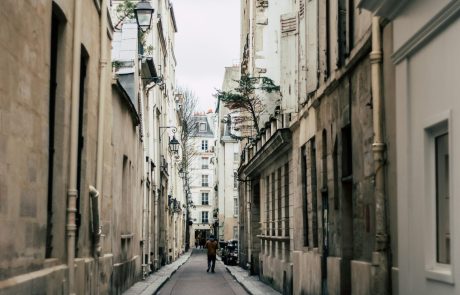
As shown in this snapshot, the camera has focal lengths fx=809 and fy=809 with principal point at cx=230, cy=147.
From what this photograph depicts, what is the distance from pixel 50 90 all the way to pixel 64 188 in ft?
4.39

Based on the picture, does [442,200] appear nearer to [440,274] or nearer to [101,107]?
[440,274]

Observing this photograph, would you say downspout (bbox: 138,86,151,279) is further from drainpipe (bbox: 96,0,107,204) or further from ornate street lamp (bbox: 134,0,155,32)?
drainpipe (bbox: 96,0,107,204)

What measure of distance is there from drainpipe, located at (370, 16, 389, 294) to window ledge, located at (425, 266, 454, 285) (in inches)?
73.8

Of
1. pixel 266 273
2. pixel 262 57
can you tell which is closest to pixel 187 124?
pixel 262 57

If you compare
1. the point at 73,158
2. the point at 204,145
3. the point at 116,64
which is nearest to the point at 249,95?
the point at 116,64

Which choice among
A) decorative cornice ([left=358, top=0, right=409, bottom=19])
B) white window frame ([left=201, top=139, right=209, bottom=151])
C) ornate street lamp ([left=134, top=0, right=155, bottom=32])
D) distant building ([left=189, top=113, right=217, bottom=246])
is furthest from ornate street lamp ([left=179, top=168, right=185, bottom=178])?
decorative cornice ([left=358, top=0, right=409, bottom=19])

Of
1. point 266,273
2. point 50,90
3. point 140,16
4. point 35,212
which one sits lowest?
point 266,273

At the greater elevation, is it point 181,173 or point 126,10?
point 126,10

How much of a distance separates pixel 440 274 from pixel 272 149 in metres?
16.1

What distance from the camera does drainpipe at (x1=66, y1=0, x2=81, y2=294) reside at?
11.0m

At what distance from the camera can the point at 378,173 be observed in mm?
10391

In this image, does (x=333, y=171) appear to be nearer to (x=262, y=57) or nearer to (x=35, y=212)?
(x=35, y=212)

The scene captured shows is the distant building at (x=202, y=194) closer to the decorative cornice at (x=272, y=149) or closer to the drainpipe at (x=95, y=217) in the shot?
the decorative cornice at (x=272, y=149)

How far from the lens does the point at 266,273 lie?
27.0 meters
